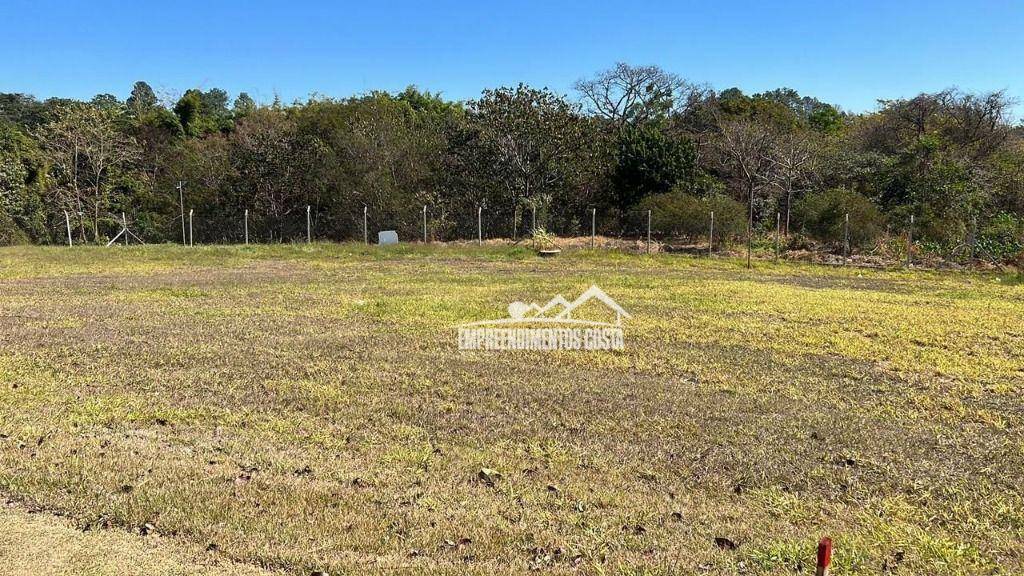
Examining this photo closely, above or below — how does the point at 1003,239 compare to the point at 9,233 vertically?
below

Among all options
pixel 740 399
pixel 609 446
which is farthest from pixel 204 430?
pixel 740 399

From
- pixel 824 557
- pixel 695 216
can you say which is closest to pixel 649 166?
pixel 695 216

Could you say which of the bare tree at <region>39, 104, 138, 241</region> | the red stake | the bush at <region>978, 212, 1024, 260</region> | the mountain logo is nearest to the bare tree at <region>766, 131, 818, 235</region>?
the bush at <region>978, 212, 1024, 260</region>

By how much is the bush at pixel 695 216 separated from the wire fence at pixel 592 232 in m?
0.03

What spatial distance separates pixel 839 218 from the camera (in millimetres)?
16250

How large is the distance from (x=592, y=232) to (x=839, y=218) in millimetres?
6395

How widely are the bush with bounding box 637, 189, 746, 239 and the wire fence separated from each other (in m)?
0.03

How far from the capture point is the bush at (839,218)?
15883 millimetres

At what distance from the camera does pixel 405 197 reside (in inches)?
799

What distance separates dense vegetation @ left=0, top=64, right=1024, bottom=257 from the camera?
18656 mm

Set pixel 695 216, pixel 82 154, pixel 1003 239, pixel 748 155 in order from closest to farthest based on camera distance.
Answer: pixel 1003 239 < pixel 695 216 < pixel 748 155 < pixel 82 154

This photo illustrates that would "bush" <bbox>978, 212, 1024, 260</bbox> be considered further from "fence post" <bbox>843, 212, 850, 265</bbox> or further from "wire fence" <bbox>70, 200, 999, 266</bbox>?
"fence post" <bbox>843, 212, 850, 265</bbox>

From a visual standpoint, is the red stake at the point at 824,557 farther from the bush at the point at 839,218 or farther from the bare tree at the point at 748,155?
the bare tree at the point at 748,155

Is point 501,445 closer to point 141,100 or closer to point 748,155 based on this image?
point 748,155
